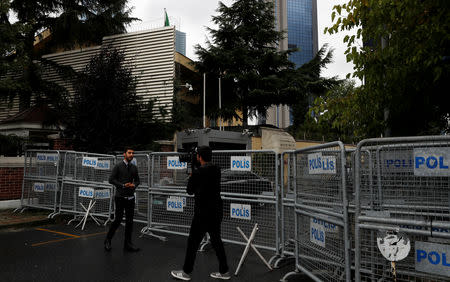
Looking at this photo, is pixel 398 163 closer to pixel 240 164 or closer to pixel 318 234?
pixel 318 234

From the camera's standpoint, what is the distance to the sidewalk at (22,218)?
9.14 meters

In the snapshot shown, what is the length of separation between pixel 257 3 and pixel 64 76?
1776 centimetres

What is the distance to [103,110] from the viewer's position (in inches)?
500

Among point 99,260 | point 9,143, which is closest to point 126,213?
point 99,260

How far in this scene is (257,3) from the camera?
2844 cm

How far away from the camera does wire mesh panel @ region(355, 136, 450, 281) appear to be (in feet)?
9.87

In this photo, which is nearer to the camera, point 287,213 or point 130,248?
point 287,213

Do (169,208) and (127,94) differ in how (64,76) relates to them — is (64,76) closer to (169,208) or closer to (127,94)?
(127,94)

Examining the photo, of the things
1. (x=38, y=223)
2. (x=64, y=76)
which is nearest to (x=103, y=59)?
(x=64, y=76)

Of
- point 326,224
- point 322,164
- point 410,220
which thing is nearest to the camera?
point 410,220

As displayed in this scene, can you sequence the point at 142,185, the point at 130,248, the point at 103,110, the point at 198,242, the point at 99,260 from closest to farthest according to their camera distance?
the point at 198,242, the point at 99,260, the point at 130,248, the point at 142,185, the point at 103,110

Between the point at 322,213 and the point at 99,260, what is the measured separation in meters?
4.26

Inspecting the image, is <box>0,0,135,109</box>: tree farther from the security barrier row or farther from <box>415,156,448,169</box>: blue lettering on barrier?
<box>415,156,448,169</box>: blue lettering on barrier

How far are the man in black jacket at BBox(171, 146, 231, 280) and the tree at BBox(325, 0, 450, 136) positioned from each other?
151 inches
